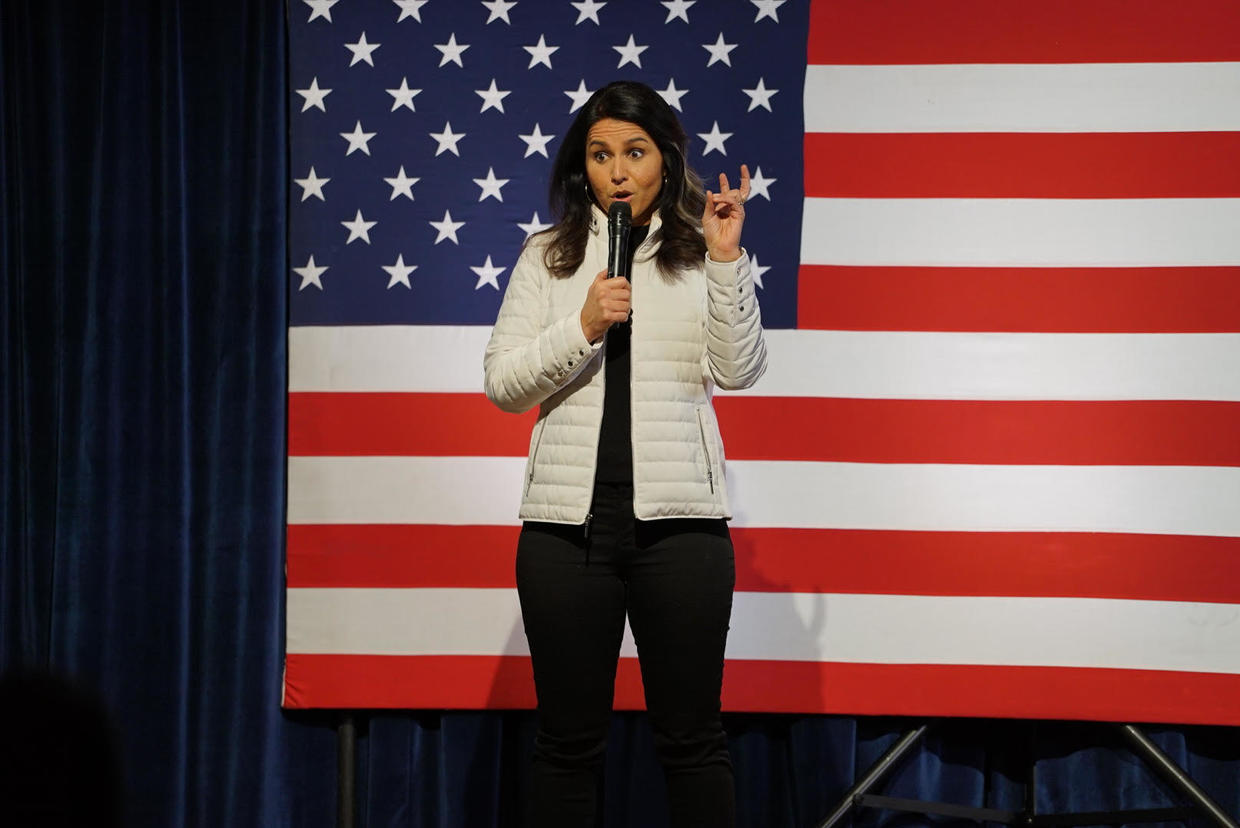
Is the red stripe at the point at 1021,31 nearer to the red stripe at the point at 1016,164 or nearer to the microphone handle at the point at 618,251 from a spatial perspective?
the red stripe at the point at 1016,164

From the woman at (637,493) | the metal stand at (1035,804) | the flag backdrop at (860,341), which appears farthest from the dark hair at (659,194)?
the metal stand at (1035,804)

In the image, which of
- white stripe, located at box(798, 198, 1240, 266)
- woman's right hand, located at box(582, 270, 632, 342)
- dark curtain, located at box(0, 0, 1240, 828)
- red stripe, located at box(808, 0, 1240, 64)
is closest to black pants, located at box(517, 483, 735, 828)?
woman's right hand, located at box(582, 270, 632, 342)

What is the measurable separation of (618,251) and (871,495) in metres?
1.12

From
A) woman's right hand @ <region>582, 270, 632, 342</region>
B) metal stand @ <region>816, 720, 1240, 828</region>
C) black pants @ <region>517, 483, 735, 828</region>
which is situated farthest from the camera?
metal stand @ <region>816, 720, 1240, 828</region>

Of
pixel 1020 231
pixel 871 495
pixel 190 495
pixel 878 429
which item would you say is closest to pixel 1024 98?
pixel 1020 231

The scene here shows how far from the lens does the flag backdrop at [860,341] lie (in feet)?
8.15

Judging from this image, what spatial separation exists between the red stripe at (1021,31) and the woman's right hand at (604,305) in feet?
4.02

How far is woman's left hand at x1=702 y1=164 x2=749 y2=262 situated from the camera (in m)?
1.67

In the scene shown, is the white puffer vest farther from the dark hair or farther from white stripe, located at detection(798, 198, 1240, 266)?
white stripe, located at detection(798, 198, 1240, 266)

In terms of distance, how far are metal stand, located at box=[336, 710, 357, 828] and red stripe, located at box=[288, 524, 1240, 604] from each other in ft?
1.06

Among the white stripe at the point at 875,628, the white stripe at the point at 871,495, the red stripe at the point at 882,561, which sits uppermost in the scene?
the white stripe at the point at 871,495

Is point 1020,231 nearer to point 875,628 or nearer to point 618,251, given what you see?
point 875,628

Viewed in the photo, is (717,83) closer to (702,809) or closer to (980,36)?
(980,36)

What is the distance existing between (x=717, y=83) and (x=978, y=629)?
1.36 meters
